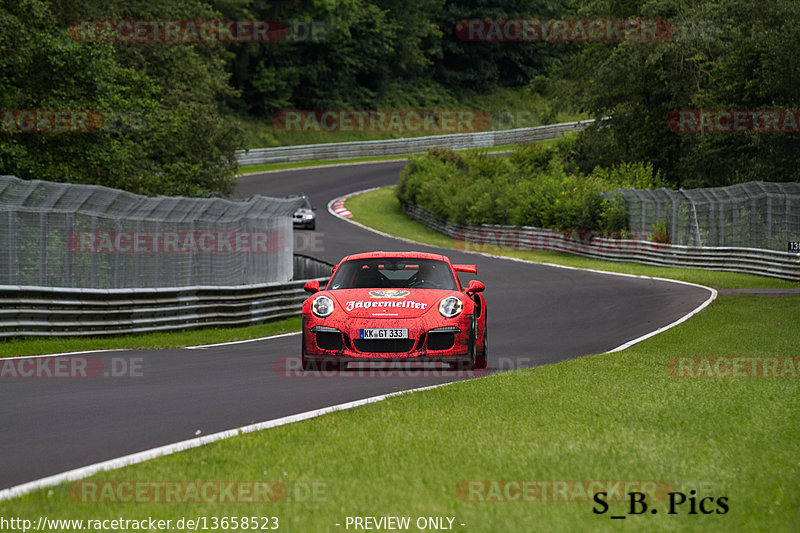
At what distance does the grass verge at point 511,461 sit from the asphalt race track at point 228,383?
919 millimetres

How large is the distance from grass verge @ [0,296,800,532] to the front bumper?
102cm

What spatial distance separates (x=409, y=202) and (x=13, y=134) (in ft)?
103

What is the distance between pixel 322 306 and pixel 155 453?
4936 millimetres

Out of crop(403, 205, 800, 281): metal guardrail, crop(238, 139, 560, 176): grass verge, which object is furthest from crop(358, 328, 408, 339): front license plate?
crop(238, 139, 560, 176): grass verge

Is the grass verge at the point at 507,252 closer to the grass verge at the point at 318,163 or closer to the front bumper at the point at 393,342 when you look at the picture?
the grass verge at the point at 318,163

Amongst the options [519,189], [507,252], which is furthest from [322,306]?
[519,189]

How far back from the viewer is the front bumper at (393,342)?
448 inches

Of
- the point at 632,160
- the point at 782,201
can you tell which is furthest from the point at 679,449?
the point at 632,160

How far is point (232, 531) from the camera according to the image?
197 inches

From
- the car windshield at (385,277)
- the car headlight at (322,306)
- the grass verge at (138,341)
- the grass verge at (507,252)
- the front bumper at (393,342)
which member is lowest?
the grass verge at (507,252)

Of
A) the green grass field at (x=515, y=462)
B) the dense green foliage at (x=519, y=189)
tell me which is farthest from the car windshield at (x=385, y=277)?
the dense green foliage at (x=519, y=189)

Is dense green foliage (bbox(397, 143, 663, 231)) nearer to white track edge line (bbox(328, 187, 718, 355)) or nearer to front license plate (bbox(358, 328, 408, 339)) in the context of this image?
white track edge line (bbox(328, 187, 718, 355))

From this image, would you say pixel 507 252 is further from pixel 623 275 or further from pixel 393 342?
pixel 393 342

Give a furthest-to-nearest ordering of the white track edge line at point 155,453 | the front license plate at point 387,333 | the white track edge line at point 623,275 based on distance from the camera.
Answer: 1. the white track edge line at point 623,275
2. the front license plate at point 387,333
3. the white track edge line at point 155,453
